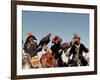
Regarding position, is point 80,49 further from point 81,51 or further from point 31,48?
point 31,48

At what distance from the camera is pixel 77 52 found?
1.85 m

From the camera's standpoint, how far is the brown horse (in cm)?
175

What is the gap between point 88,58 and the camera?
189 centimetres

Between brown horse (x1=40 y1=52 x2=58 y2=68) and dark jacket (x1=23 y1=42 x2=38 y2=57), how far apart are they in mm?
82

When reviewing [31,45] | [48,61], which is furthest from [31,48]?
[48,61]

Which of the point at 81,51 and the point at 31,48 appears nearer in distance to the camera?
the point at 31,48

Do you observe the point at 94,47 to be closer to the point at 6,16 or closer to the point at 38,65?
the point at 38,65

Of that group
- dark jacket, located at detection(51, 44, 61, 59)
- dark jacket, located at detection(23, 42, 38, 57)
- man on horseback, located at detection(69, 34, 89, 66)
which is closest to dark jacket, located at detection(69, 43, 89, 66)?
man on horseback, located at detection(69, 34, 89, 66)

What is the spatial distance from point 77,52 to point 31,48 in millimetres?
406

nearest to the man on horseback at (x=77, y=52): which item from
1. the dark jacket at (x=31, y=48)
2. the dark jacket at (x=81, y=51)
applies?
the dark jacket at (x=81, y=51)

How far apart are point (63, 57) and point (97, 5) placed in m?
0.56

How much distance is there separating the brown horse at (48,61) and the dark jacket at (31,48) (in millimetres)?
82

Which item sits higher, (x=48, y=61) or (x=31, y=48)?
(x=31, y=48)

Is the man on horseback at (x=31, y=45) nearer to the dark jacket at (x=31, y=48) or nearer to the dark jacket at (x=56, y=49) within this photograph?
the dark jacket at (x=31, y=48)
